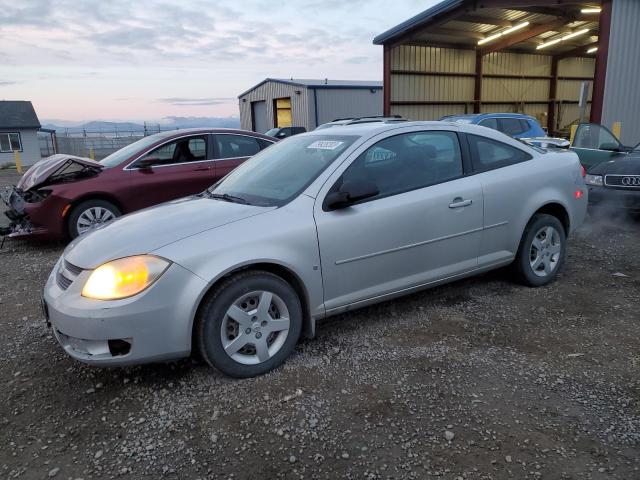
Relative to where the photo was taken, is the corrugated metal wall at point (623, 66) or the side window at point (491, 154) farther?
the corrugated metal wall at point (623, 66)

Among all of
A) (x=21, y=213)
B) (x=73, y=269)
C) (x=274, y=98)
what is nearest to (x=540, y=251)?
(x=73, y=269)

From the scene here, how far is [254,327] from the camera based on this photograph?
3.06m

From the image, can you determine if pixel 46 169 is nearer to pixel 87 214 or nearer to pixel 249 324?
pixel 87 214

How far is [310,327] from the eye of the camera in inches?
131

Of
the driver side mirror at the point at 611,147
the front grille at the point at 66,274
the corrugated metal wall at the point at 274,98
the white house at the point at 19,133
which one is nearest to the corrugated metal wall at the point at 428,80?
the corrugated metal wall at the point at 274,98

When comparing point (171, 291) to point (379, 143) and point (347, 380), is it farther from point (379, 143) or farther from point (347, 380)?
point (379, 143)

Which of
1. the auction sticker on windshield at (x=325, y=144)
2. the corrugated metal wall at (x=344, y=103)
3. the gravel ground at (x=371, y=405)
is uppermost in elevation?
the corrugated metal wall at (x=344, y=103)

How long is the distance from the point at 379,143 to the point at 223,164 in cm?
398

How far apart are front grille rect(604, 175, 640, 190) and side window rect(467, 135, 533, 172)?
323cm

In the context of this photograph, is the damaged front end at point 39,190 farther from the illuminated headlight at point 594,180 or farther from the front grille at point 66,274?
the illuminated headlight at point 594,180

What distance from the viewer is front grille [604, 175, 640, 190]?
6.60 meters

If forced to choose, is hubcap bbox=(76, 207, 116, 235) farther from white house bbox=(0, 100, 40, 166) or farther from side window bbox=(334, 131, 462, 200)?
white house bbox=(0, 100, 40, 166)

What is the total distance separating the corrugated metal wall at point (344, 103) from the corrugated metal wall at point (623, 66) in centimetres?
1591

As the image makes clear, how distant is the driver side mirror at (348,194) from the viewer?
3.28 m
